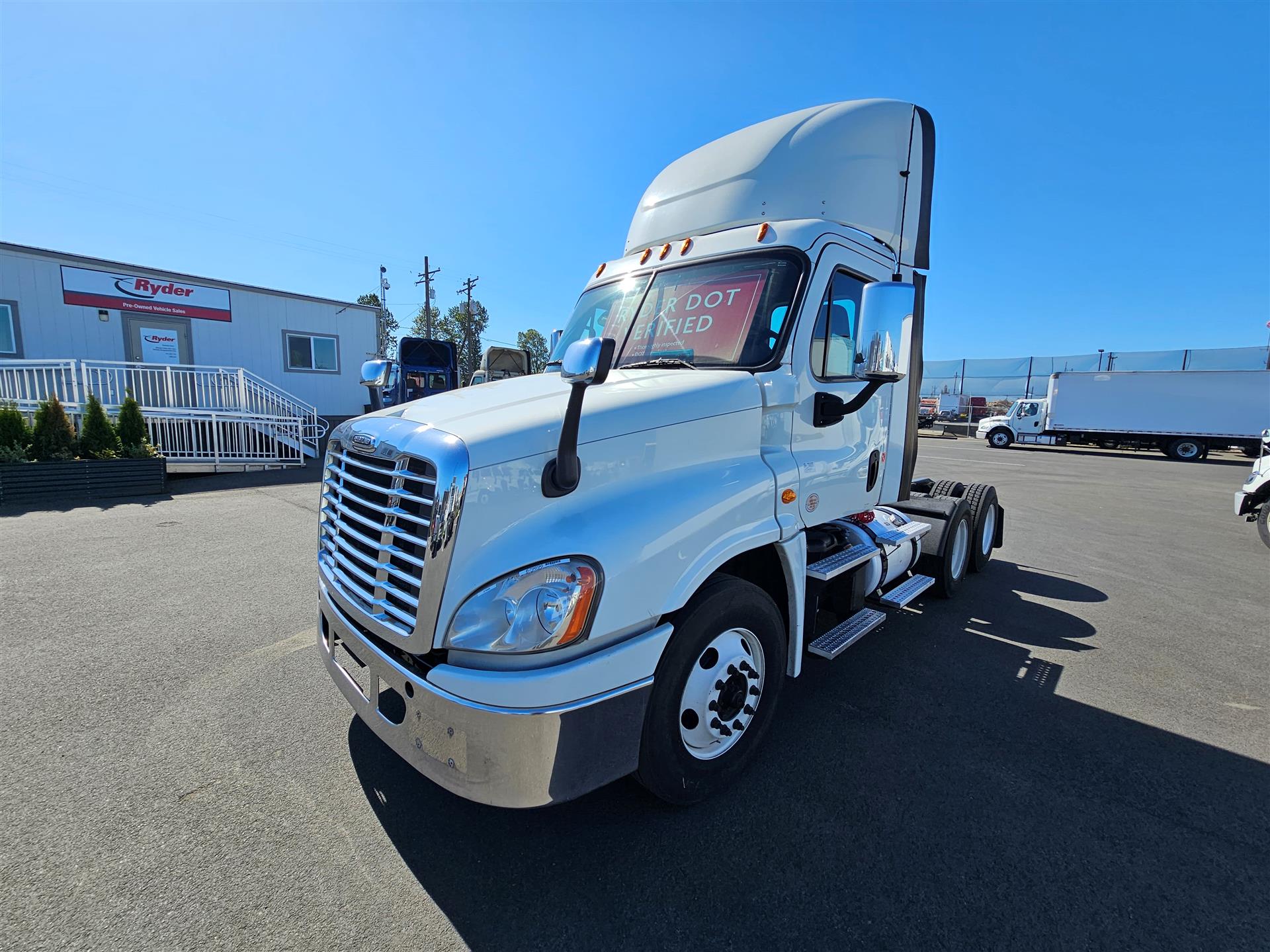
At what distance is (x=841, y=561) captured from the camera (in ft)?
11.5

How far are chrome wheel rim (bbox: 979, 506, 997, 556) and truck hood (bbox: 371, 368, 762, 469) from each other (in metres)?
4.86

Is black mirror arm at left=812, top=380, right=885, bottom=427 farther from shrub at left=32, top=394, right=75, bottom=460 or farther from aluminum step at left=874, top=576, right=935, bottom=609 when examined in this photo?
shrub at left=32, top=394, right=75, bottom=460

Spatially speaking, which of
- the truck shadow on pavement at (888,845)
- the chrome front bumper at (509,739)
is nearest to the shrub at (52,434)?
the truck shadow on pavement at (888,845)

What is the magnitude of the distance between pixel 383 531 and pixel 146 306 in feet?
61.4

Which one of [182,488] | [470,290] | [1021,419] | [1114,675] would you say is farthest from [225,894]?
[470,290]

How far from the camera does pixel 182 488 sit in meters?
10.6

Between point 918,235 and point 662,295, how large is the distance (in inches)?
80.6

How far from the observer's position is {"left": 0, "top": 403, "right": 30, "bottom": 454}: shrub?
9070 mm

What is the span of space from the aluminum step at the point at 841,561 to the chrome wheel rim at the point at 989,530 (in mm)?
3219

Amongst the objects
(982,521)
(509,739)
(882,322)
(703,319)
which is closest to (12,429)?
(703,319)

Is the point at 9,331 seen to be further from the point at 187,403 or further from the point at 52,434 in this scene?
the point at 52,434

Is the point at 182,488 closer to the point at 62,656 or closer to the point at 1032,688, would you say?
the point at 62,656

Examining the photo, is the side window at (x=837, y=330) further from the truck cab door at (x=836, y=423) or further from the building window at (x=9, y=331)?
the building window at (x=9, y=331)

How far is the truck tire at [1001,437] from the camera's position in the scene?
28141 millimetres
